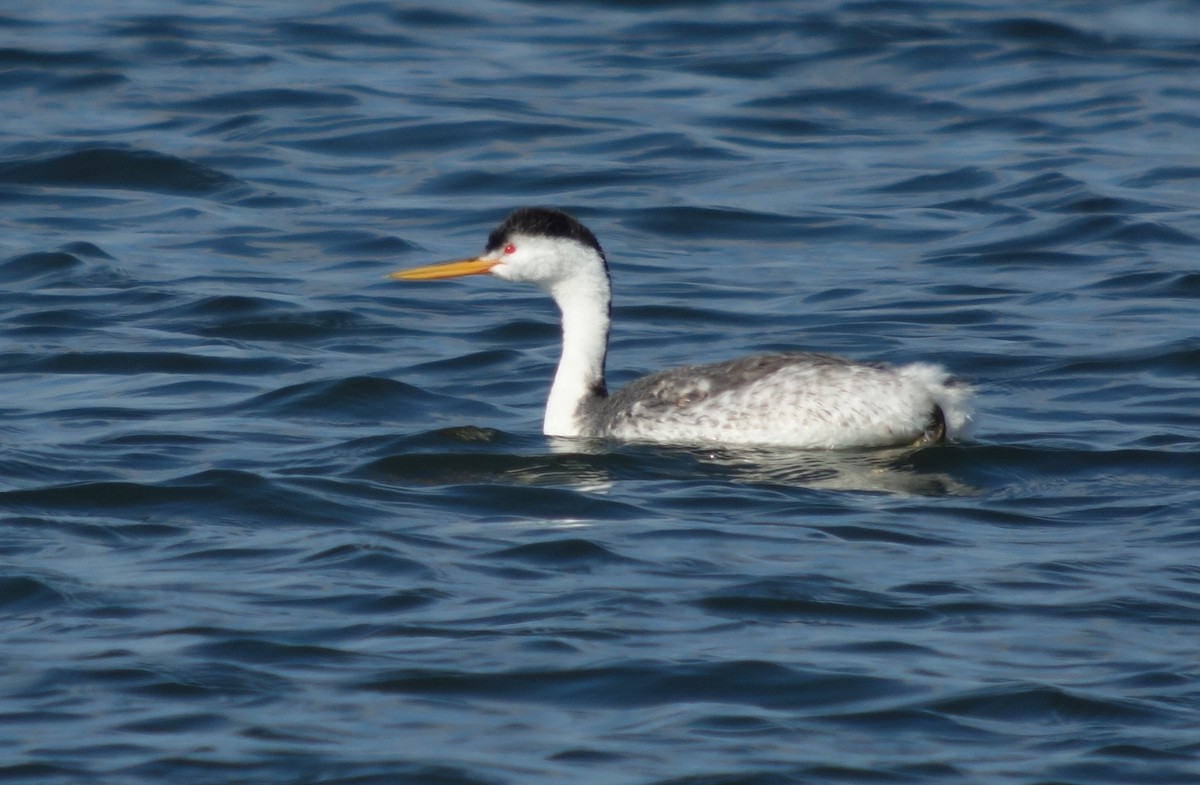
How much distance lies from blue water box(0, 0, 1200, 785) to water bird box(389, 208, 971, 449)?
154 millimetres

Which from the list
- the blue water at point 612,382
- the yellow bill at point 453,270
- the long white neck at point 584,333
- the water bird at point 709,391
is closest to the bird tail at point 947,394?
the water bird at point 709,391

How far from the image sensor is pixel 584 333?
1025 cm

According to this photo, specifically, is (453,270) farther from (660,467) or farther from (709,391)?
(660,467)

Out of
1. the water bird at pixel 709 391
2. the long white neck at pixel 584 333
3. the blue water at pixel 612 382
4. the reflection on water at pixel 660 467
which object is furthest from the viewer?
the long white neck at pixel 584 333

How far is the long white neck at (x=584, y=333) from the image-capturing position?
33.4ft

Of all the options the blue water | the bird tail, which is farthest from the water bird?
the blue water

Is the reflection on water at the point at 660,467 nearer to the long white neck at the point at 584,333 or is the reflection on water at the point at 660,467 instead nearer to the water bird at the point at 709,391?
the water bird at the point at 709,391

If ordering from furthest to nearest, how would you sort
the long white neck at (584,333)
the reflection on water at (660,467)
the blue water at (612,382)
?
1. the long white neck at (584,333)
2. the reflection on water at (660,467)
3. the blue water at (612,382)

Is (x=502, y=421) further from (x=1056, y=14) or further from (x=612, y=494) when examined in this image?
(x=1056, y=14)

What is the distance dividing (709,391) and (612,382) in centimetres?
193

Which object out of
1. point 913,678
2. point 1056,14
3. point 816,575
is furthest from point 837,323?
point 1056,14

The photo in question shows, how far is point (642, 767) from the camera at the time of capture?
5969 millimetres

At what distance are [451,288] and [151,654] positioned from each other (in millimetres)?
7207

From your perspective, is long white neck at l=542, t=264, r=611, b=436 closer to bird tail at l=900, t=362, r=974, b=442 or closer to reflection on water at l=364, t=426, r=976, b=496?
reflection on water at l=364, t=426, r=976, b=496
